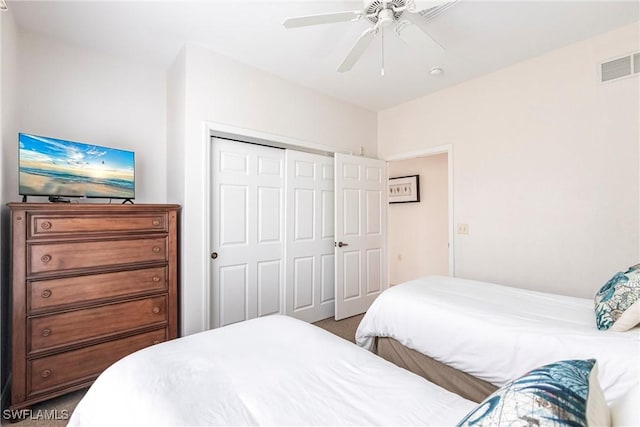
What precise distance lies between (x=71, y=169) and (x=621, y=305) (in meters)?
3.47

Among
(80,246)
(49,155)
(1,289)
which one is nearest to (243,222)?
(80,246)

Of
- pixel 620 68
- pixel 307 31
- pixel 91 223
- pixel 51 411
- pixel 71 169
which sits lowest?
pixel 51 411

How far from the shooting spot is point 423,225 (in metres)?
4.70

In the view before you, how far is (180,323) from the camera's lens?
2449 millimetres

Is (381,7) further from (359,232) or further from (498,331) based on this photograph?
(359,232)

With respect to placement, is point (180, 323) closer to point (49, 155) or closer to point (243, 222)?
point (243, 222)

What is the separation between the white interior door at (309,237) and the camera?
3158 mm

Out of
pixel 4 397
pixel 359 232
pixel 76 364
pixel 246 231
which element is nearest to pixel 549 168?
pixel 359 232

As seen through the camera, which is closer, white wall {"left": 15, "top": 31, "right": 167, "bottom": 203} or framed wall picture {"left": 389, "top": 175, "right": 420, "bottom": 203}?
white wall {"left": 15, "top": 31, "right": 167, "bottom": 203}

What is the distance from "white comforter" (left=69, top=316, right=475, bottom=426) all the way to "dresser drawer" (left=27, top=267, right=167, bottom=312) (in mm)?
1118

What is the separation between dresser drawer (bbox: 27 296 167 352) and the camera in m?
1.81

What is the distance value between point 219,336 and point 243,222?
1.57 meters

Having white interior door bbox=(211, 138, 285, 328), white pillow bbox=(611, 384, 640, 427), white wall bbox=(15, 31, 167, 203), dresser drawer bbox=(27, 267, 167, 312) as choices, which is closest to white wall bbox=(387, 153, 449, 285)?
white interior door bbox=(211, 138, 285, 328)

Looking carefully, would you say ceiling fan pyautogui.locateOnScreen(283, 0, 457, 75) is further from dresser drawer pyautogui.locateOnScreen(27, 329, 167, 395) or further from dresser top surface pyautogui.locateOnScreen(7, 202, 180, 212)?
dresser drawer pyautogui.locateOnScreen(27, 329, 167, 395)
